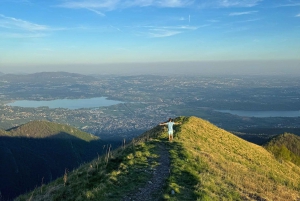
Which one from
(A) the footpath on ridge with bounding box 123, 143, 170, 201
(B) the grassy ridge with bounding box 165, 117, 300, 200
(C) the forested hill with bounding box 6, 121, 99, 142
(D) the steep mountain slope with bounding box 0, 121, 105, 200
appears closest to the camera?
(A) the footpath on ridge with bounding box 123, 143, 170, 201

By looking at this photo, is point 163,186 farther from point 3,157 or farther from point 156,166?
point 3,157

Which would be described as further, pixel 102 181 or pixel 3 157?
pixel 3 157

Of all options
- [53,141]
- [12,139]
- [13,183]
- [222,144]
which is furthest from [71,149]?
[222,144]

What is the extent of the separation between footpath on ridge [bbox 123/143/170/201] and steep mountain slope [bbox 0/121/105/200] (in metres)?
110

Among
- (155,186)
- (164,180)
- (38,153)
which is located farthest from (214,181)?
(38,153)

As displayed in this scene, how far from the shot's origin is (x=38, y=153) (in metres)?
157

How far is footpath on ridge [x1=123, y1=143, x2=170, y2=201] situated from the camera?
42.6ft

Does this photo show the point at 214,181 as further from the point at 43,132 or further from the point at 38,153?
the point at 43,132

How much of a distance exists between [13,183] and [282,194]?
13480 cm

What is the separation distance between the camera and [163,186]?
1416 cm

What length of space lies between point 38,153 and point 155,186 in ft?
529

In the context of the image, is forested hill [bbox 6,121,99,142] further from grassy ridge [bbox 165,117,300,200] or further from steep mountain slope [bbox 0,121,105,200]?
grassy ridge [bbox 165,117,300,200]

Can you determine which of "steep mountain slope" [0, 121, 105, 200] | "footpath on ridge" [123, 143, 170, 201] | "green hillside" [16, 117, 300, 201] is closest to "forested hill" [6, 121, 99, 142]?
"steep mountain slope" [0, 121, 105, 200]

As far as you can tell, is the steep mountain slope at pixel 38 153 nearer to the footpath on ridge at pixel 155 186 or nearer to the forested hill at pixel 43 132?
the forested hill at pixel 43 132
